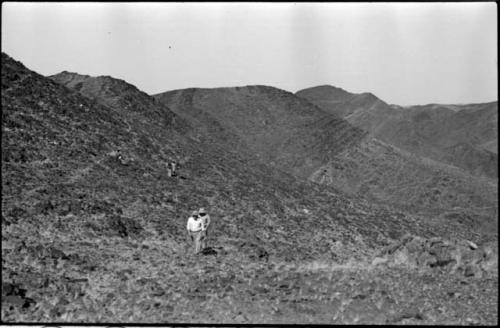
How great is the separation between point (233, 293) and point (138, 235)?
8.05 meters

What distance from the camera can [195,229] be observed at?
47.3 ft

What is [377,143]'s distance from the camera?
51438 mm

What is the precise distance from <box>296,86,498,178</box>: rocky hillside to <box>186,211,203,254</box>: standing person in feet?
179

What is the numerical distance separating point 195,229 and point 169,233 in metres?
4.27

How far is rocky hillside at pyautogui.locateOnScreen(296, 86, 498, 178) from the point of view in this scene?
2665 inches

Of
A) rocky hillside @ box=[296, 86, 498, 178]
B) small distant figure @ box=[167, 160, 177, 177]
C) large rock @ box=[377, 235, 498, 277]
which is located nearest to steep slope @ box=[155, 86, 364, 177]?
rocky hillside @ box=[296, 86, 498, 178]

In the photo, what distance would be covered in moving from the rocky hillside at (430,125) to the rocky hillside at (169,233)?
38305mm

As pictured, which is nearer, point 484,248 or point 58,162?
point 484,248

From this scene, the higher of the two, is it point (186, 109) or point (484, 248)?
point (186, 109)

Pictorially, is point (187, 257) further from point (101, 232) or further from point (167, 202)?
point (167, 202)

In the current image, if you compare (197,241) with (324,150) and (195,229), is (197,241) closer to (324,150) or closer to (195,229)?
(195,229)

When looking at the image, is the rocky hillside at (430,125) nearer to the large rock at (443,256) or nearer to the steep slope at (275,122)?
the steep slope at (275,122)

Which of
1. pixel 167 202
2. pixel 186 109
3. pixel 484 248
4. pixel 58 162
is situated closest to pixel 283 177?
pixel 167 202

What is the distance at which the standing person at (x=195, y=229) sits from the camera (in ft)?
46.5
